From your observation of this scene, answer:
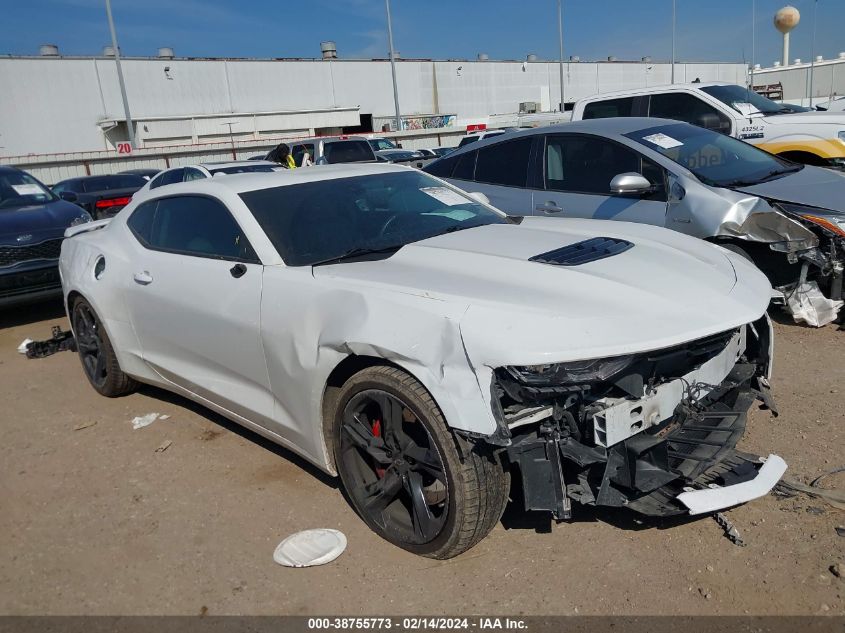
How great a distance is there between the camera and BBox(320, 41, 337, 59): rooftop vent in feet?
169

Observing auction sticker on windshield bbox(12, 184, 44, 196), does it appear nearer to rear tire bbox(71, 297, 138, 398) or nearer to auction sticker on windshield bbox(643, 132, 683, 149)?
rear tire bbox(71, 297, 138, 398)

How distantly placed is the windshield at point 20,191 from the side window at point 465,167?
198 inches

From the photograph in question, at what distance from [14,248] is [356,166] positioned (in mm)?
4596

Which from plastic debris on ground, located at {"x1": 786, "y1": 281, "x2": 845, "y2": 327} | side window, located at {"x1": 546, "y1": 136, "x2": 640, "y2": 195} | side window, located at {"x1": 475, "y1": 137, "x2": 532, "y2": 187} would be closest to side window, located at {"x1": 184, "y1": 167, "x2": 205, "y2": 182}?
side window, located at {"x1": 475, "y1": 137, "x2": 532, "y2": 187}

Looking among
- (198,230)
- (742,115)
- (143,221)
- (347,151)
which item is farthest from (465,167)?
(347,151)

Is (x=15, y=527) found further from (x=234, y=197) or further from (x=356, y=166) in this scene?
(x=356, y=166)

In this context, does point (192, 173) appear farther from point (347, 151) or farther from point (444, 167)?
point (444, 167)

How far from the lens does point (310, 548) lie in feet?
9.96

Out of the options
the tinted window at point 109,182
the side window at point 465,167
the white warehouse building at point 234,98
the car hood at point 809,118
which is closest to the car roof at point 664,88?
the car hood at point 809,118

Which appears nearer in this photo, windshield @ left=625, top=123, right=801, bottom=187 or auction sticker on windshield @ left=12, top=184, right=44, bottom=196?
windshield @ left=625, top=123, right=801, bottom=187

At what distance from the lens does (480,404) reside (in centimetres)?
243

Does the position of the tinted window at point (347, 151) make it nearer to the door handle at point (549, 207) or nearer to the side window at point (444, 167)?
the side window at point (444, 167)

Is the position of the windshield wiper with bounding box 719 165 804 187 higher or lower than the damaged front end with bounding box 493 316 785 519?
higher

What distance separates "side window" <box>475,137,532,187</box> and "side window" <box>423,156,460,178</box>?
1.04ft
